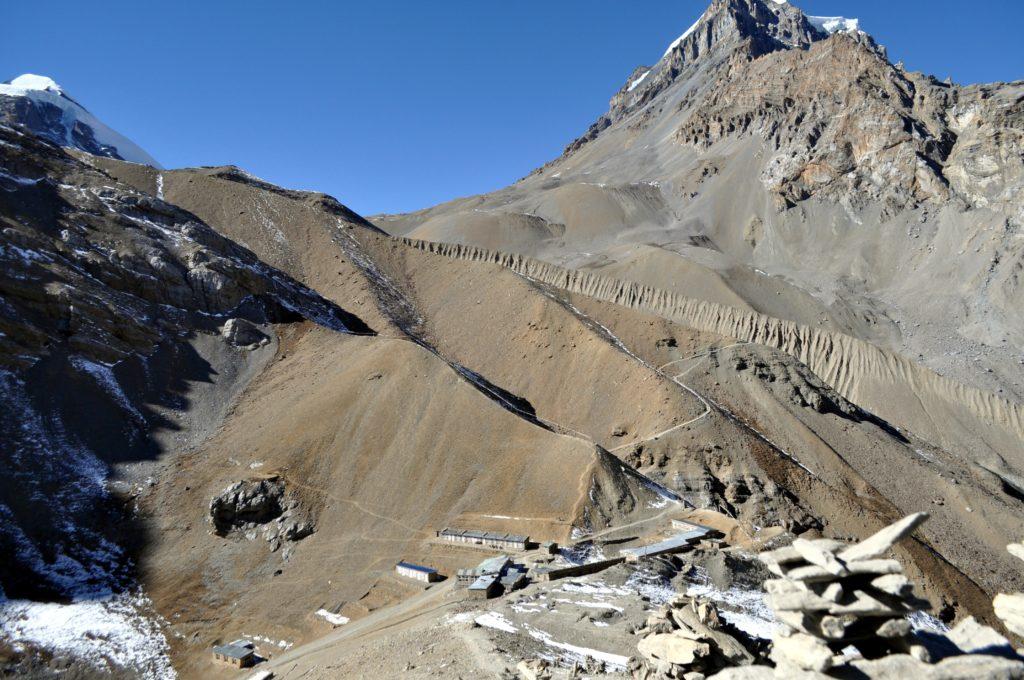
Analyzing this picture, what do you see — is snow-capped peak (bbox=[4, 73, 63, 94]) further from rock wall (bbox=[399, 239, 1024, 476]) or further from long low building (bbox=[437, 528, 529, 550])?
long low building (bbox=[437, 528, 529, 550])

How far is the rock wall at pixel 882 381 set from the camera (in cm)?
5581

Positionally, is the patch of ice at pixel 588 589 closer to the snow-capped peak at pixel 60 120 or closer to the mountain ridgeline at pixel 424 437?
the mountain ridgeline at pixel 424 437

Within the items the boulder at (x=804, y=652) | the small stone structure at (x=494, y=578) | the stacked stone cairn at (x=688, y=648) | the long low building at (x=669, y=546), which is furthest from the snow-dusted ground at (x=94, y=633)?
the boulder at (x=804, y=652)

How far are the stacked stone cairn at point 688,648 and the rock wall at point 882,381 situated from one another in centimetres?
4669

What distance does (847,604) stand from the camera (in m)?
9.58

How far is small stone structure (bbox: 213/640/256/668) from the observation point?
23.6 meters

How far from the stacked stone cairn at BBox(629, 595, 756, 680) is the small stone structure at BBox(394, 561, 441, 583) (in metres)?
12.9

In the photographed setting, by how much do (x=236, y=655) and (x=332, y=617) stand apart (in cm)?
371

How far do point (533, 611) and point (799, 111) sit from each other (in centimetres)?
12150

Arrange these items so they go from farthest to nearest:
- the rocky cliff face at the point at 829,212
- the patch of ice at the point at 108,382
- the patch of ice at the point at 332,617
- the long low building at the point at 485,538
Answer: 1. the rocky cliff face at the point at 829,212
2. the patch of ice at the point at 108,382
3. the long low building at the point at 485,538
4. the patch of ice at the point at 332,617

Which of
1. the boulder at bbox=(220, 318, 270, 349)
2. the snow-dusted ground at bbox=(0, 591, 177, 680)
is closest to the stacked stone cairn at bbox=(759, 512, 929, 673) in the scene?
the snow-dusted ground at bbox=(0, 591, 177, 680)

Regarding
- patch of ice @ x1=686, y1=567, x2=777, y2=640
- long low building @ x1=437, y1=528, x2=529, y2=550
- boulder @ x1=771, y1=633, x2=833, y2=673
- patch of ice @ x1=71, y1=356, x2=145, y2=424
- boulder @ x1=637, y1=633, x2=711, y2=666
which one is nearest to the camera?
boulder @ x1=771, y1=633, x2=833, y2=673

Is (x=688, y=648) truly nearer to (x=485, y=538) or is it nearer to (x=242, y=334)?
(x=485, y=538)

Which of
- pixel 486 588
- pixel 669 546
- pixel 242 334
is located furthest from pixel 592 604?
pixel 242 334
